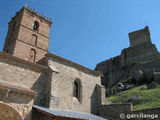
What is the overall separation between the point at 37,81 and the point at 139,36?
3808 cm

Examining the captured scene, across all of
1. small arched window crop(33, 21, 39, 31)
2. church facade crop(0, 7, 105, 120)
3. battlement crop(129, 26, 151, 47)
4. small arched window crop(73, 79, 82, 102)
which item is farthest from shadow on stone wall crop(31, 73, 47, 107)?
battlement crop(129, 26, 151, 47)

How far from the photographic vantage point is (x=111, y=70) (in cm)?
3903

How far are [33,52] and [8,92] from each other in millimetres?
12522

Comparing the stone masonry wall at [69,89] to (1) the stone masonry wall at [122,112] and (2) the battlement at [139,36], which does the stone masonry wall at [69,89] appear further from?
(2) the battlement at [139,36]

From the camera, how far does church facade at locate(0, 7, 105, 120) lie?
8.48 m

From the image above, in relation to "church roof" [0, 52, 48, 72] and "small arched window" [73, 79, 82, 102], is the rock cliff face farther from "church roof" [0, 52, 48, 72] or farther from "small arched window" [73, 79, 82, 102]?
"church roof" [0, 52, 48, 72]

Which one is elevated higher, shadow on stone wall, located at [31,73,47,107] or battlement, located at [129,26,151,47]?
battlement, located at [129,26,151,47]

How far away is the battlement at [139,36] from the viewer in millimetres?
43028

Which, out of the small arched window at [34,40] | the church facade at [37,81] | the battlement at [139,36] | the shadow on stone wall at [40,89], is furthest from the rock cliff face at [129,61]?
the shadow on stone wall at [40,89]

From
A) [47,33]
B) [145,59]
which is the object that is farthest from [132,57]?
[47,33]

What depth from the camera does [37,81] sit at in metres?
12.3

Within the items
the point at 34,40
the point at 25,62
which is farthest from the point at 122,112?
the point at 34,40

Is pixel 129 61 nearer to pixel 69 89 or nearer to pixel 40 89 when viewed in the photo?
pixel 69 89

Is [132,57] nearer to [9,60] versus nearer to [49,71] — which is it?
[49,71]
